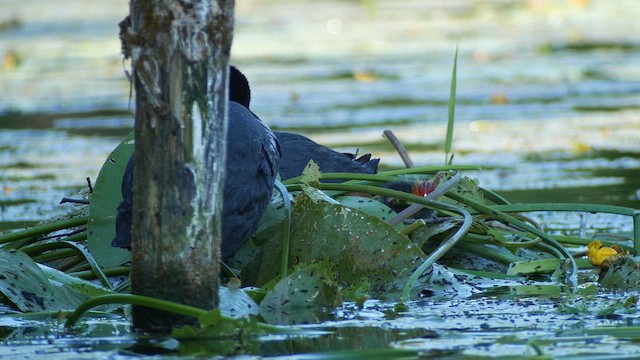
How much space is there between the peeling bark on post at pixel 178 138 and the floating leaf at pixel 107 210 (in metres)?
1.05

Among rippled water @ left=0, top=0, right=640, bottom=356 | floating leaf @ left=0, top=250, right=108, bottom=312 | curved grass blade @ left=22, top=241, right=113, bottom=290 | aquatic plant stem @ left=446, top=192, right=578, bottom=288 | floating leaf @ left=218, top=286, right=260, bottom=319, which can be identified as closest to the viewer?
floating leaf @ left=218, top=286, right=260, bottom=319

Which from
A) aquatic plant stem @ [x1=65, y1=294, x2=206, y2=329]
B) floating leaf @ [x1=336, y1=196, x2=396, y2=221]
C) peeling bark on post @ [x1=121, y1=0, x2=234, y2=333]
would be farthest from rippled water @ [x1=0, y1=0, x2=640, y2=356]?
floating leaf @ [x1=336, y1=196, x2=396, y2=221]

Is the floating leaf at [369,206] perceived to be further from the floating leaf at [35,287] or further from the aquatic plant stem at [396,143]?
the floating leaf at [35,287]

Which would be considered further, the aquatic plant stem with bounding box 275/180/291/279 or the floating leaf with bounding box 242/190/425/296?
the floating leaf with bounding box 242/190/425/296

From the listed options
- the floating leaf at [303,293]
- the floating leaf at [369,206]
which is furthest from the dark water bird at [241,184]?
the floating leaf at [369,206]

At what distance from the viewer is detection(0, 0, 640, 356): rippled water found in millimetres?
3912

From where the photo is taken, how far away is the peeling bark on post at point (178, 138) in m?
3.17

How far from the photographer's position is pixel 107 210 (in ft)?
14.4

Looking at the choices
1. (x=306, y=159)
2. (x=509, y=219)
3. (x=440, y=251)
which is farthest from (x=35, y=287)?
(x=509, y=219)

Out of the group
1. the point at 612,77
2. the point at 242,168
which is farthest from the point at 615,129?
the point at 242,168

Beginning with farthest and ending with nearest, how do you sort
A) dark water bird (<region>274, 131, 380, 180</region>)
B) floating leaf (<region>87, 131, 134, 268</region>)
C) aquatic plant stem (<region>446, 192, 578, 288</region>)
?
dark water bird (<region>274, 131, 380, 180</region>) → aquatic plant stem (<region>446, 192, 578, 288</region>) → floating leaf (<region>87, 131, 134, 268</region>)

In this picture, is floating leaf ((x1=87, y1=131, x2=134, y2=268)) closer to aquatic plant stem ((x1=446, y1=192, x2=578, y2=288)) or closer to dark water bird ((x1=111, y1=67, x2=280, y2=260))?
dark water bird ((x1=111, y1=67, x2=280, y2=260))

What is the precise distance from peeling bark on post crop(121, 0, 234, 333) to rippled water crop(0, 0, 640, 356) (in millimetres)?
299

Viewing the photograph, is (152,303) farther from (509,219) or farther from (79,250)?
(509,219)
